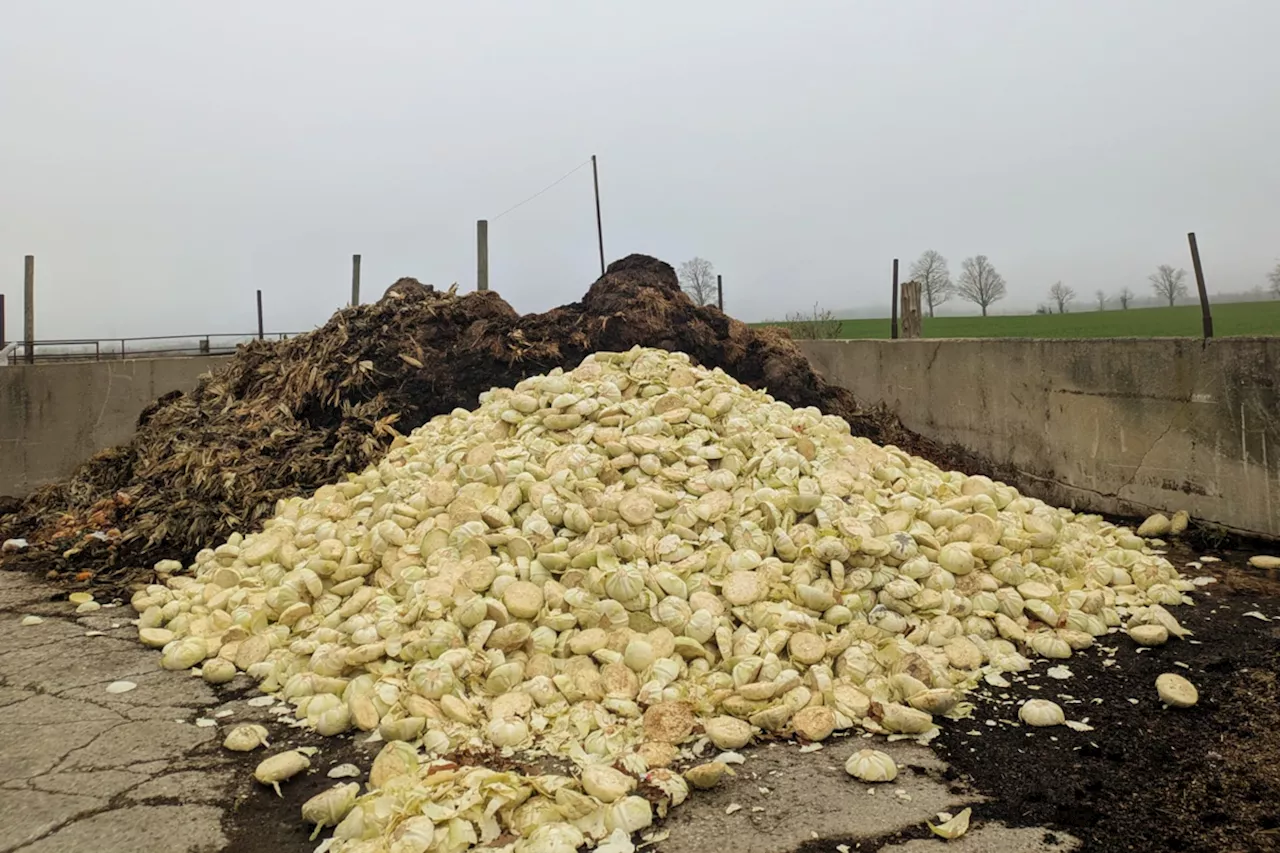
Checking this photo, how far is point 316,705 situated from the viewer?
2.94 metres

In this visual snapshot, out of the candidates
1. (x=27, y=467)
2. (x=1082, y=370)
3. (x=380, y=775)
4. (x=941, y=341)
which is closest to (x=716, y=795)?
(x=380, y=775)

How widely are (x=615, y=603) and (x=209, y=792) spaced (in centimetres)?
149

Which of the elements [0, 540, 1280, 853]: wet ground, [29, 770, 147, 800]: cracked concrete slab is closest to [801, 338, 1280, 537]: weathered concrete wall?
[0, 540, 1280, 853]: wet ground

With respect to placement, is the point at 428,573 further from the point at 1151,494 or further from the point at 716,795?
the point at 1151,494

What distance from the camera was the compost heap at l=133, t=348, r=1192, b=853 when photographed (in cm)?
252

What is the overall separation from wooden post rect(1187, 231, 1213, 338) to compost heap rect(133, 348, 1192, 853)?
1495 mm

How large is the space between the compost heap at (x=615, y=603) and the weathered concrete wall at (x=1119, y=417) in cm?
70

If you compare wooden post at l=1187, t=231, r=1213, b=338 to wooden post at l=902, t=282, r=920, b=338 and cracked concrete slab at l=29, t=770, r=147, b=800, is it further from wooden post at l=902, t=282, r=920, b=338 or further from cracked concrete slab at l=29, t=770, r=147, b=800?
cracked concrete slab at l=29, t=770, r=147, b=800

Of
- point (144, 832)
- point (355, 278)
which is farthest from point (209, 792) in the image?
point (355, 278)

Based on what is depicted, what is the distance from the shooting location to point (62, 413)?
7.98 meters

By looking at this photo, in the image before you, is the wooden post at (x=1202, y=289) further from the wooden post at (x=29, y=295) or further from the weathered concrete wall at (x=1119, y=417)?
the wooden post at (x=29, y=295)

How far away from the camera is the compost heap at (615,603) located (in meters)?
2.52

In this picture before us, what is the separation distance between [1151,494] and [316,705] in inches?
201

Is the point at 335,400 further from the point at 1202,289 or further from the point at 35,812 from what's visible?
the point at 1202,289
